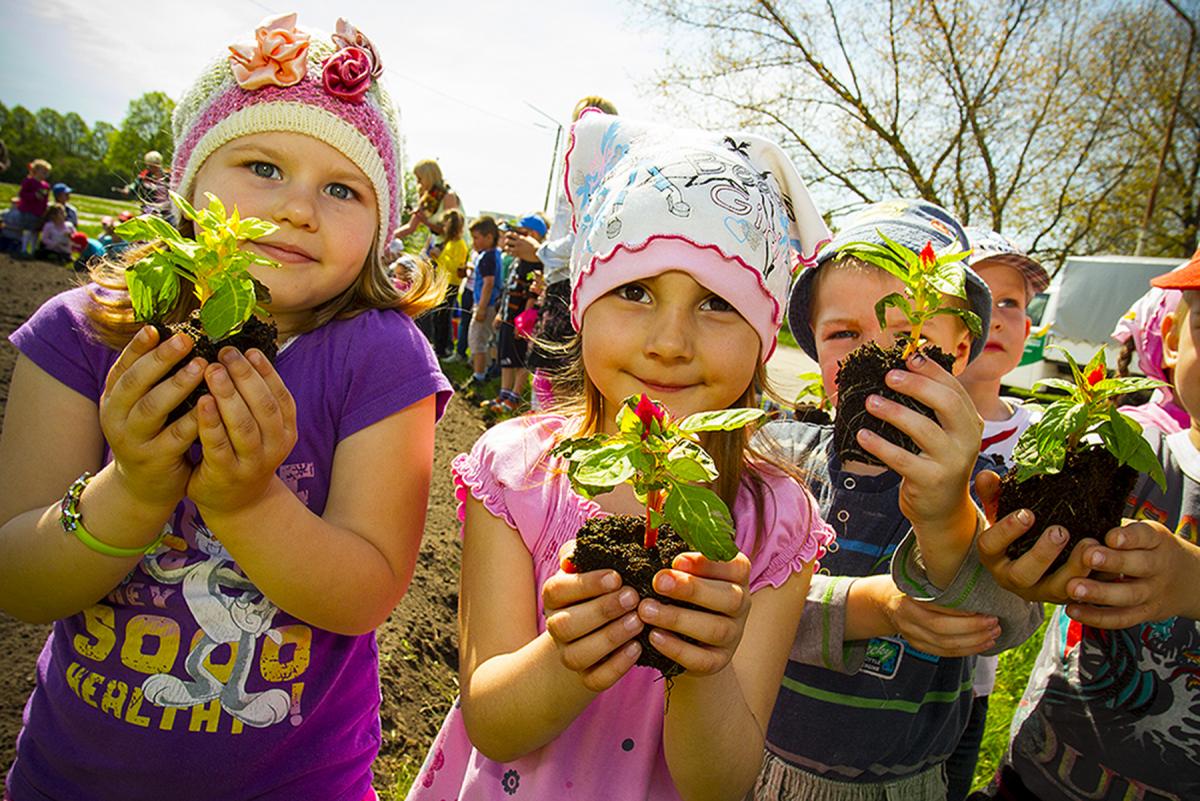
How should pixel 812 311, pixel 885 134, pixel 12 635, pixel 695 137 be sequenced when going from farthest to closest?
pixel 885 134 → pixel 12 635 → pixel 812 311 → pixel 695 137

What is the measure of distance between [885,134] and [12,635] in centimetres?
1805

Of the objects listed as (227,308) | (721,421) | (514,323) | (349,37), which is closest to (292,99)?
(349,37)

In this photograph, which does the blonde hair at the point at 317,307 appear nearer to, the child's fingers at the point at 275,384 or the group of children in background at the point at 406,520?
the group of children in background at the point at 406,520

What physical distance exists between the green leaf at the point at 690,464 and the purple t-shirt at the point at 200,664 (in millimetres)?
784

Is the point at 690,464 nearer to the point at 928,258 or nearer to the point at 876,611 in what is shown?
the point at 928,258

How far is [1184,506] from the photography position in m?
1.92

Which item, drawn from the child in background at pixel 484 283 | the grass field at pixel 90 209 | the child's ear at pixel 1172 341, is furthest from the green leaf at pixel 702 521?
the grass field at pixel 90 209

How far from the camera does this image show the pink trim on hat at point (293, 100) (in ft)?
5.46

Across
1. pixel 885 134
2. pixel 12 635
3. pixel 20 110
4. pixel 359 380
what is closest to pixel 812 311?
pixel 359 380

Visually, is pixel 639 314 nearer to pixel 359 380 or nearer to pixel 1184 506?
pixel 359 380

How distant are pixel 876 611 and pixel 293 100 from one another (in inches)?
73.2

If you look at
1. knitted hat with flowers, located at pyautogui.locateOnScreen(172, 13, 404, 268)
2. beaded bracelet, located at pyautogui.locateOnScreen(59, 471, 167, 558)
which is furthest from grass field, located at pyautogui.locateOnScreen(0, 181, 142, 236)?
beaded bracelet, located at pyautogui.locateOnScreen(59, 471, 167, 558)

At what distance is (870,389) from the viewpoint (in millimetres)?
1645

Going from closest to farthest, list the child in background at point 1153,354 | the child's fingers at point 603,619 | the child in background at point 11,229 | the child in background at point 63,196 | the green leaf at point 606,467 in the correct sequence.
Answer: the green leaf at point 606,467 < the child's fingers at point 603,619 < the child in background at point 1153,354 < the child in background at point 11,229 < the child in background at point 63,196
